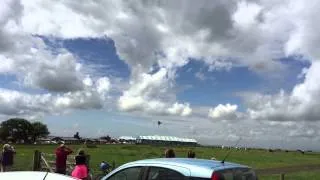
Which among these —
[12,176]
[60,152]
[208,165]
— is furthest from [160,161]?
[60,152]

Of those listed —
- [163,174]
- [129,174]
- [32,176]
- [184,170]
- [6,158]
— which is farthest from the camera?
[6,158]

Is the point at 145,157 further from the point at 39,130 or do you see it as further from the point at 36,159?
the point at 39,130

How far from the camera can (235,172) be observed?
7957 mm

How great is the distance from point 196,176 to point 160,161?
86 cm

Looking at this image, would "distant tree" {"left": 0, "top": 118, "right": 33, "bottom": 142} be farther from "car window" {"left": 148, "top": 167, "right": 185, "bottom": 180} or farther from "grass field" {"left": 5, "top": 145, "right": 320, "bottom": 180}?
"car window" {"left": 148, "top": 167, "right": 185, "bottom": 180}

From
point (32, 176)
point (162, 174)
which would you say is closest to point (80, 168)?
point (162, 174)

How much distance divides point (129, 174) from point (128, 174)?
2cm

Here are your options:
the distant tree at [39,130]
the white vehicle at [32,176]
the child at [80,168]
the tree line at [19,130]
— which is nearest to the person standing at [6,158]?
the child at [80,168]

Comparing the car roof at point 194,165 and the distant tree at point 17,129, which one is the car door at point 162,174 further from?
the distant tree at point 17,129

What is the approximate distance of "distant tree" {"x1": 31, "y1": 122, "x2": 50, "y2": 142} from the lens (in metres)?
138

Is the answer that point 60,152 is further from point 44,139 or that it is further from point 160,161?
point 44,139

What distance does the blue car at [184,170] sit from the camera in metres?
7.74

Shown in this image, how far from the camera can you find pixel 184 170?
7.91 m

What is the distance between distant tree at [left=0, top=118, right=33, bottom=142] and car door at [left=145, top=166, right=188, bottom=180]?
123 meters
